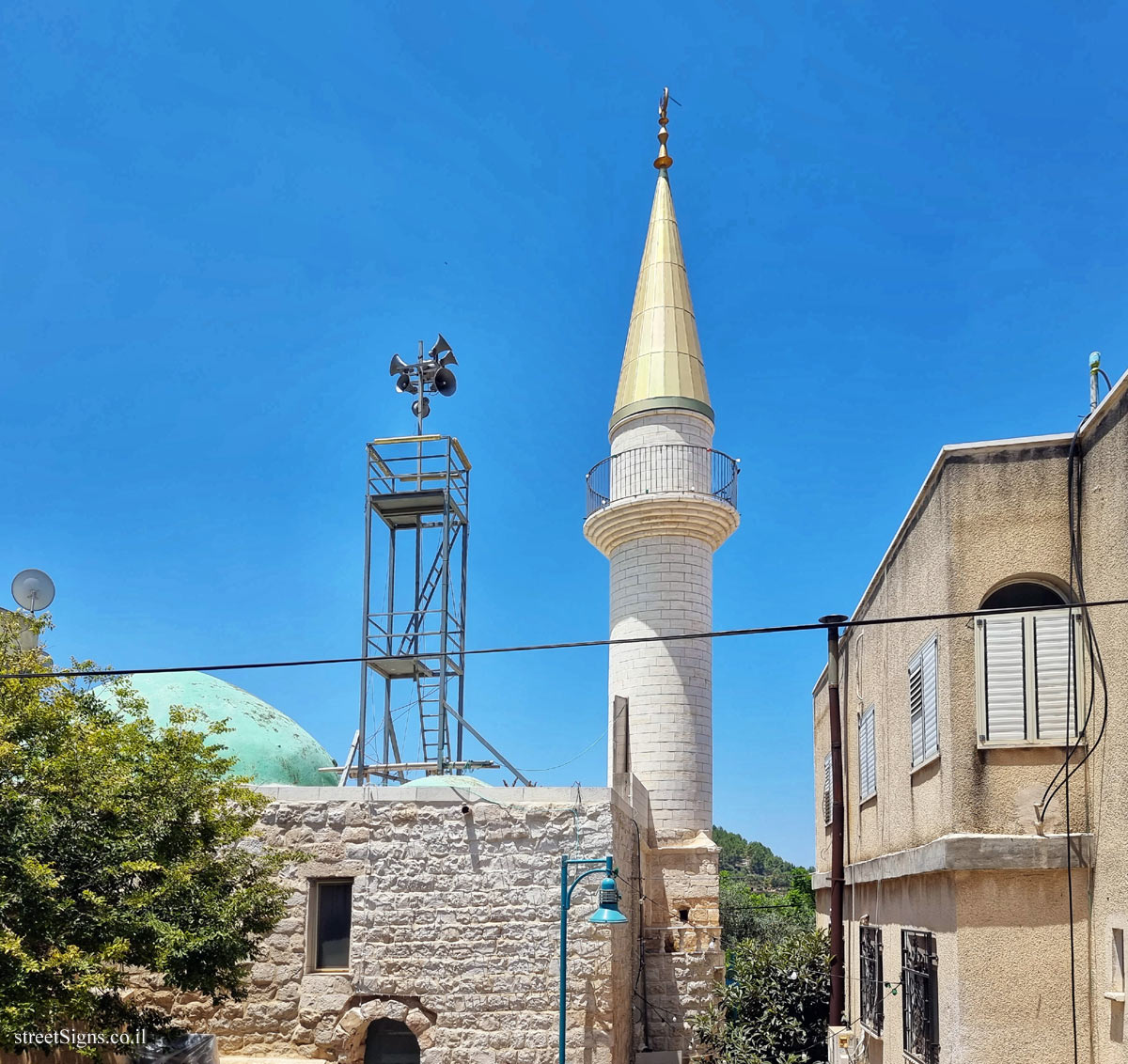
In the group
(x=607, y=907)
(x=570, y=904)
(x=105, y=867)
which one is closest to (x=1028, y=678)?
(x=607, y=907)

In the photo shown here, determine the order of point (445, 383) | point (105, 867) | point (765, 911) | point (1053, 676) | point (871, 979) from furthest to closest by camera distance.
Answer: point (765, 911)
point (445, 383)
point (871, 979)
point (105, 867)
point (1053, 676)

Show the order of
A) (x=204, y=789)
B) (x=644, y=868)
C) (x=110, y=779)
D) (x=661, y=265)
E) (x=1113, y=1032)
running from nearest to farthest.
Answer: (x=1113, y=1032) → (x=110, y=779) → (x=204, y=789) → (x=644, y=868) → (x=661, y=265)

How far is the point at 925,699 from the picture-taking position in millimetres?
10375

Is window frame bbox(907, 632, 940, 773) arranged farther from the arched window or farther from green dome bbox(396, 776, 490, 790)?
green dome bbox(396, 776, 490, 790)

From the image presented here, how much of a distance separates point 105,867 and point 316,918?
4495 mm

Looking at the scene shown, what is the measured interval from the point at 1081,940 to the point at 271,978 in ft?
32.5

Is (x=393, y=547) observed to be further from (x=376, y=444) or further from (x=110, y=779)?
(x=110, y=779)

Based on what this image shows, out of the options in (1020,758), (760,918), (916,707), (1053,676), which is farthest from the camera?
(760,918)

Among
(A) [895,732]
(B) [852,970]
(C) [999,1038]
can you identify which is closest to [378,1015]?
(B) [852,970]

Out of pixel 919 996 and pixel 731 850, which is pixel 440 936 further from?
pixel 731 850

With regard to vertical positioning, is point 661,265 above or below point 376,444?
above

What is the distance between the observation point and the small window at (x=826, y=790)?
60.3 feet

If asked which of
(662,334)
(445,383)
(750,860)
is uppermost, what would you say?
(662,334)

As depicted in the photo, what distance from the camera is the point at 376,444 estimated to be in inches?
804
